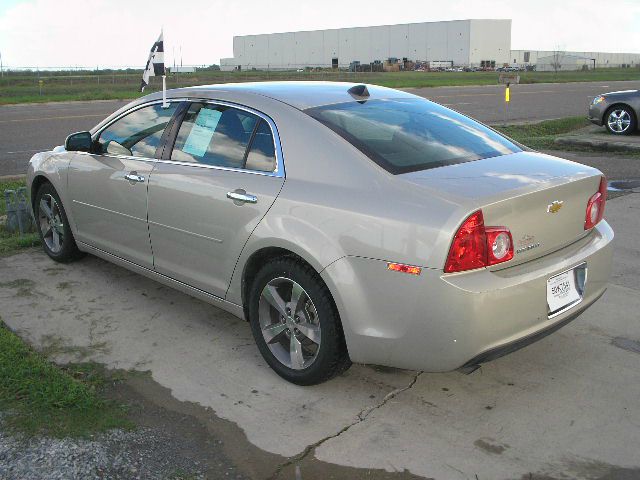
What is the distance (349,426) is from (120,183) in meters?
2.56

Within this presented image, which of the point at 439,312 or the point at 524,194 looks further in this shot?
the point at 524,194

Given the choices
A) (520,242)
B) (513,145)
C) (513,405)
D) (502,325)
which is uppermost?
(513,145)

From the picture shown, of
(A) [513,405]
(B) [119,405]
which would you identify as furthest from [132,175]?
(A) [513,405]

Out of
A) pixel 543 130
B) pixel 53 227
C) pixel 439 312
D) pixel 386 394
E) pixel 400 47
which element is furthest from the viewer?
pixel 400 47

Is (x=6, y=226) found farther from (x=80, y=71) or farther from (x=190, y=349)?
(x=80, y=71)

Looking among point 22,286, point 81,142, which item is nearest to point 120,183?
point 81,142

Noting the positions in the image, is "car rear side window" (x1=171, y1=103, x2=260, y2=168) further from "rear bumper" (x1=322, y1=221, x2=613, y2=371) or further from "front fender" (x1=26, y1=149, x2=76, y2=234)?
"front fender" (x1=26, y1=149, x2=76, y2=234)

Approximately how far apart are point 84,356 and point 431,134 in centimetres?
249

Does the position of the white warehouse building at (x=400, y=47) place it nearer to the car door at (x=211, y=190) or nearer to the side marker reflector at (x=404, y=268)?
the car door at (x=211, y=190)

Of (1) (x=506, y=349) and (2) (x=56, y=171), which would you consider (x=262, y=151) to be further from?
(2) (x=56, y=171)

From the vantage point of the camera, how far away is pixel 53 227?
6090 millimetres

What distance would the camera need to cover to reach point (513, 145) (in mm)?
4418

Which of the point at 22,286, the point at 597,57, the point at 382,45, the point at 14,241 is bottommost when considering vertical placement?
the point at 22,286

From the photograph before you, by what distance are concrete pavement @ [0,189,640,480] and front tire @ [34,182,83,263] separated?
62 cm
